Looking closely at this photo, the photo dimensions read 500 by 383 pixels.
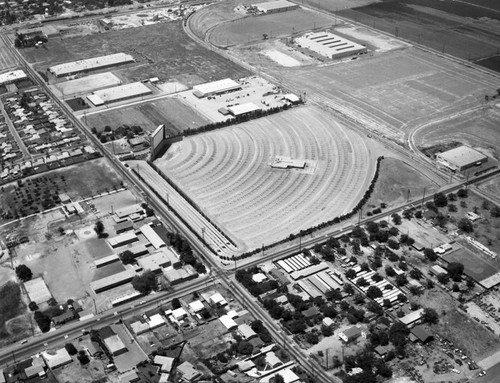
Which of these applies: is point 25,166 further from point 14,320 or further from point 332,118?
point 332,118

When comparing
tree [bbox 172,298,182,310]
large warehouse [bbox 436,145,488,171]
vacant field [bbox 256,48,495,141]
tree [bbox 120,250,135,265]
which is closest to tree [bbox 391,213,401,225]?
large warehouse [bbox 436,145,488,171]

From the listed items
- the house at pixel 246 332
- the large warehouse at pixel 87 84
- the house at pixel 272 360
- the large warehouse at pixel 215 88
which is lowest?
the house at pixel 272 360

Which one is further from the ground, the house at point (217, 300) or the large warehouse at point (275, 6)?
the large warehouse at point (275, 6)

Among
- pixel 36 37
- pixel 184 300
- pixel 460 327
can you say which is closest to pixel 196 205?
pixel 184 300

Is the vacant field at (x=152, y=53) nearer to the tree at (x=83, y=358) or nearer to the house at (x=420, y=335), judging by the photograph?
the tree at (x=83, y=358)

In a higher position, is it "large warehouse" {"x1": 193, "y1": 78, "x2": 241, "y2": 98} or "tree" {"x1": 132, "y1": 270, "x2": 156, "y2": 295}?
"large warehouse" {"x1": 193, "y1": 78, "x2": 241, "y2": 98}

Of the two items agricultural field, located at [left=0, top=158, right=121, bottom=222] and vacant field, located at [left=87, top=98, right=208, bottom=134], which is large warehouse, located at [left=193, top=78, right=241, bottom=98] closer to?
vacant field, located at [left=87, top=98, right=208, bottom=134]

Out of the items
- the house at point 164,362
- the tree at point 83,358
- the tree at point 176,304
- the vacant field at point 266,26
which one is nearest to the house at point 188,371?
the house at point 164,362
